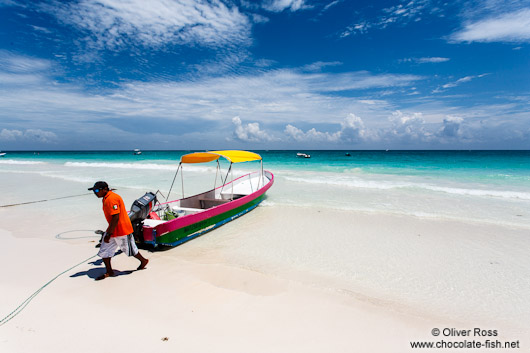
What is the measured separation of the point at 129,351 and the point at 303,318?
6.74ft

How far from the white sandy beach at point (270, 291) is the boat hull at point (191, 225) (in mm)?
248

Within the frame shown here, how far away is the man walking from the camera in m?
4.39

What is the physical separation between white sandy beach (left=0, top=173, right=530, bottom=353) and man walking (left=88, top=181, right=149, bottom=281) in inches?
17.8

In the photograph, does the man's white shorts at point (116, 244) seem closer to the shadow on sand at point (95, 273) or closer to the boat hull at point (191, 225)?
the shadow on sand at point (95, 273)

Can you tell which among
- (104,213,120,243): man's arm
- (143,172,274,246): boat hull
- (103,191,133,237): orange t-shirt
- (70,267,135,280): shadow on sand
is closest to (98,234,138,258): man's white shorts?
(103,191,133,237): orange t-shirt

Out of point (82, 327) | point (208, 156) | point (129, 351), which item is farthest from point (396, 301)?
point (208, 156)

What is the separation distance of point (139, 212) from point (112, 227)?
1.62m

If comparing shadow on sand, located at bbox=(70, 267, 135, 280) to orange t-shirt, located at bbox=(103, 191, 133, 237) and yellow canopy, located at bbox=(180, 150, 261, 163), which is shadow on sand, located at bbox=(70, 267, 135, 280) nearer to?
orange t-shirt, located at bbox=(103, 191, 133, 237)

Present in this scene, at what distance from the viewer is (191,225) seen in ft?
22.2

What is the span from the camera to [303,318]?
3645 mm

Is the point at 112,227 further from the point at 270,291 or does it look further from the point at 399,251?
the point at 399,251

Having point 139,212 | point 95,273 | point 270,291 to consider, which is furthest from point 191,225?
point 270,291

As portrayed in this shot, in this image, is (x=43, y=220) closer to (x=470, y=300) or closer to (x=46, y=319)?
(x=46, y=319)

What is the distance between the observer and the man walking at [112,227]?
4387 millimetres
